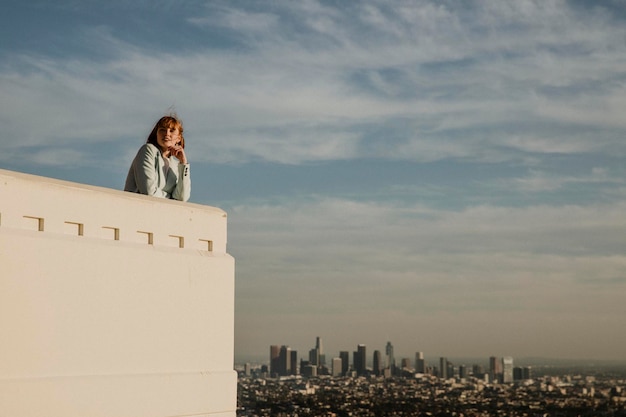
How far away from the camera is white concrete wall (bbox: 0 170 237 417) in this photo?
23.3 feet

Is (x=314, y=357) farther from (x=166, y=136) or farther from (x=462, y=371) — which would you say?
(x=166, y=136)

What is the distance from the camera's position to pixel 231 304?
912 centimetres

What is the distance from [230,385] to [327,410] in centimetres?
2670

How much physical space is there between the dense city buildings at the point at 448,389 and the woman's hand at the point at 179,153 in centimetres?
2481

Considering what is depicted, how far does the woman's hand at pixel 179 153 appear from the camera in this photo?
929 centimetres

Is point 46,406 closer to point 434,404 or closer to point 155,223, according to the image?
point 155,223

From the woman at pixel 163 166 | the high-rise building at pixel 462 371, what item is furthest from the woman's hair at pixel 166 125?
the high-rise building at pixel 462 371

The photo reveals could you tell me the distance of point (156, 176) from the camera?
29.6ft

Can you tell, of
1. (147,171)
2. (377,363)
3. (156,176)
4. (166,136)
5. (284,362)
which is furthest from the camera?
(377,363)

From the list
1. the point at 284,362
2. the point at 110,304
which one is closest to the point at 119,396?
the point at 110,304

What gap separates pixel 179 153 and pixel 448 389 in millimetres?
38836

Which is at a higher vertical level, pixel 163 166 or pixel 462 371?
pixel 163 166

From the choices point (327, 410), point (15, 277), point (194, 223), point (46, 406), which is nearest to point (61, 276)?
point (15, 277)

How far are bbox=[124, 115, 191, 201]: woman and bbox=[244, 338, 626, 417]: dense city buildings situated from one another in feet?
81.6
